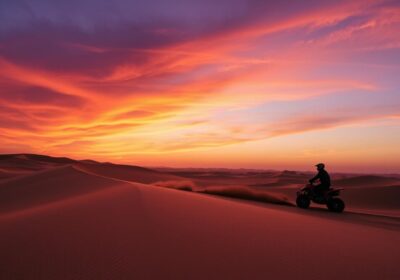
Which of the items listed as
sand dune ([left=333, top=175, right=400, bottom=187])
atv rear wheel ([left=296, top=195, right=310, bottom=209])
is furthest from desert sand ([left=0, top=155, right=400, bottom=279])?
sand dune ([left=333, top=175, right=400, bottom=187])

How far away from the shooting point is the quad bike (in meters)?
12.0

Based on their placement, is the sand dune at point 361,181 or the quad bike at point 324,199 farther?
the sand dune at point 361,181

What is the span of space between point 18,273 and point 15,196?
26.8 feet

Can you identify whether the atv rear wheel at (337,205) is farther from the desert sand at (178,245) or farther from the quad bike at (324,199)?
the desert sand at (178,245)

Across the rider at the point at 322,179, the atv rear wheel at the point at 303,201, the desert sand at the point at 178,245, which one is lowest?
the desert sand at the point at 178,245

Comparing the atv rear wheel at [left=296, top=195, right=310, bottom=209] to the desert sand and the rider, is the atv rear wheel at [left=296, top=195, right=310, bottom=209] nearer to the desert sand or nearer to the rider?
the rider

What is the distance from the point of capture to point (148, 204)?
638 centimetres

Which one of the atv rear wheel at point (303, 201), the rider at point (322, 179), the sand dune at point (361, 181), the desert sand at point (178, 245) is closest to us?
the desert sand at point (178, 245)

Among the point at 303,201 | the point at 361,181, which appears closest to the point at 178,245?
the point at 303,201

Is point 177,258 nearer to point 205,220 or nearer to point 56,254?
point 56,254

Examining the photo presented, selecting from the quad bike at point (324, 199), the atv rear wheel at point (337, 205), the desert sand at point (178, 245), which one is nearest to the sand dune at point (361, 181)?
the quad bike at point (324, 199)

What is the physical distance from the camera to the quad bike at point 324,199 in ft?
39.2

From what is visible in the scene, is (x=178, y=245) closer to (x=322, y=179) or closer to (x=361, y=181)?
(x=322, y=179)

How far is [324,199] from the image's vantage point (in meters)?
12.2
